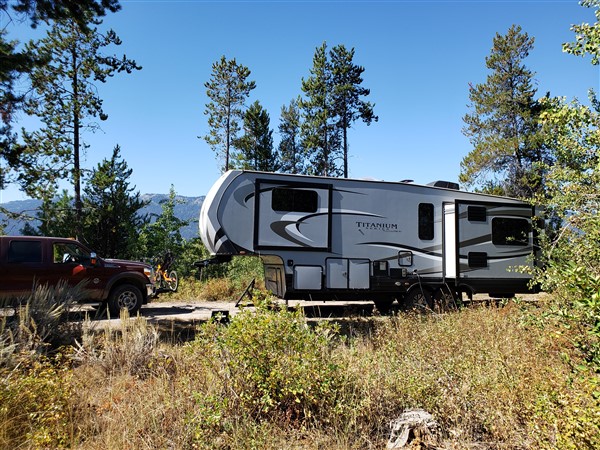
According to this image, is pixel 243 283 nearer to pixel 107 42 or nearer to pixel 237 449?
pixel 107 42

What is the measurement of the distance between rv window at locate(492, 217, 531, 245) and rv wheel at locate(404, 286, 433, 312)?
2.30 m

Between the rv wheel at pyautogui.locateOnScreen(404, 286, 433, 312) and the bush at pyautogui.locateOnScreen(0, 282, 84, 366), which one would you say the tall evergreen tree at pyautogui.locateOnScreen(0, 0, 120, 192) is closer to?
the bush at pyautogui.locateOnScreen(0, 282, 84, 366)

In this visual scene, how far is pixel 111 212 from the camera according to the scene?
16.5 m

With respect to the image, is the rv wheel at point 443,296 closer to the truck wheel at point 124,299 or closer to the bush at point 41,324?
the truck wheel at point 124,299

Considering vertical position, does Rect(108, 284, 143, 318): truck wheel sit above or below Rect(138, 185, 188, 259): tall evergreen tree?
below

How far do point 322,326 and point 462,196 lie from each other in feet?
26.0

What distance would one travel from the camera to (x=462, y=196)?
1075 cm

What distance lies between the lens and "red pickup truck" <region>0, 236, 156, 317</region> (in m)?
9.57

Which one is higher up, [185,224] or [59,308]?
[185,224]

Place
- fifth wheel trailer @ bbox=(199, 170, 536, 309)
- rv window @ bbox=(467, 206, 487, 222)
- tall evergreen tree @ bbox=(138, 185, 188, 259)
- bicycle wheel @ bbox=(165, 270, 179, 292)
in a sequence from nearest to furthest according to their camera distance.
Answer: fifth wheel trailer @ bbox=(199, 170, 536, 309) < rv window @ bbox=(467, 206, 487, 222) < bicycle wheel @ bbox=(165, 270, 179, 292) < tall evergreen tree @ bbox=(138, 185, 188, 259)

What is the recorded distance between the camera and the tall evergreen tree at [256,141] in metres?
32.8

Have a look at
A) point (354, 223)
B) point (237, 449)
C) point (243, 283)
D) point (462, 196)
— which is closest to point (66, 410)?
point (237, 449)

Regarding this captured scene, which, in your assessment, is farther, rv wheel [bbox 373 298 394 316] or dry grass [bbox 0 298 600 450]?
rv wheel [bbox 373 298 394 316]

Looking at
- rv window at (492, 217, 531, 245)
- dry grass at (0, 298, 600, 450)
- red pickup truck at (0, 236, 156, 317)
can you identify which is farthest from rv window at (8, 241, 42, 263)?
rv window at (492, 217, 531, 245)
